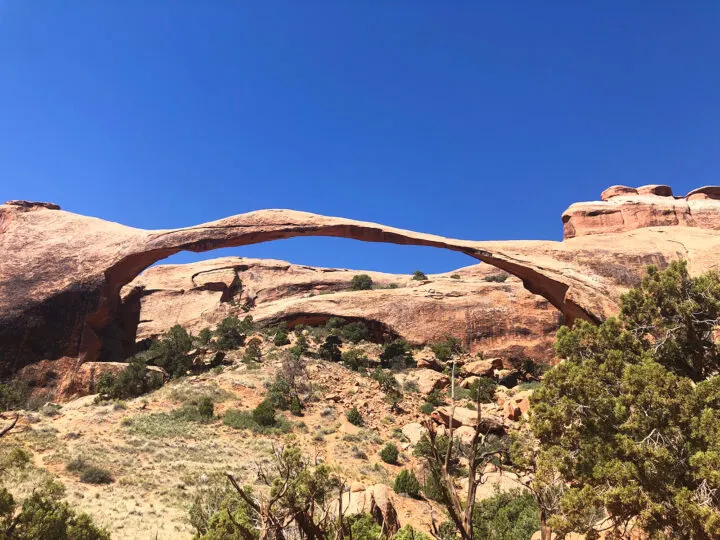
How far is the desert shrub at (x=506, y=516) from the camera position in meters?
10.2

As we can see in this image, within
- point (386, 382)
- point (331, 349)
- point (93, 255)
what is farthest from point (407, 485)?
point (93, 255)

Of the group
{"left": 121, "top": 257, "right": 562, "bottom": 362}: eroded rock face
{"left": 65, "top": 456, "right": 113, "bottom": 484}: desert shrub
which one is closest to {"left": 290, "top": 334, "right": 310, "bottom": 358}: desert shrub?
{"left": 121, "top": 257, "right": 562, "bottom": 362}: eroded rock face

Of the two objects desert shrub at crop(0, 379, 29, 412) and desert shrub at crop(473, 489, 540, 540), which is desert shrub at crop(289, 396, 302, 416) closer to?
desert shrub at crop(473, 489, 540, 540)

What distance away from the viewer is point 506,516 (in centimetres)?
1123

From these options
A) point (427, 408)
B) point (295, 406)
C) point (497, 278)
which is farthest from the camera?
point (497, 278)

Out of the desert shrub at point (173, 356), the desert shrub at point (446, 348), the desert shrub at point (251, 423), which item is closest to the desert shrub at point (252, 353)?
the desert shrub at point (173, 356)

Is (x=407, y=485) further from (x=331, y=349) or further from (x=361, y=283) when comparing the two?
(x=361, y=283)

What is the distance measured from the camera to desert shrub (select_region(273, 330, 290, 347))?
31.6 m

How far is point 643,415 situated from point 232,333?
28.8m

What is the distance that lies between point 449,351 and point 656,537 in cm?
2472

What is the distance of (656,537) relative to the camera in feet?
21.1

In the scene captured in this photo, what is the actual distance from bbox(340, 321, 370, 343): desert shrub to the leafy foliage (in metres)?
24.1

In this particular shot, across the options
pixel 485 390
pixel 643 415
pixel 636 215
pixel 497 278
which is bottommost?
pixel 485 390

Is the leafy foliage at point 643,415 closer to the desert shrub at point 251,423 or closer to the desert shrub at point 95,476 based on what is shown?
the desert shrub at point 95,476
